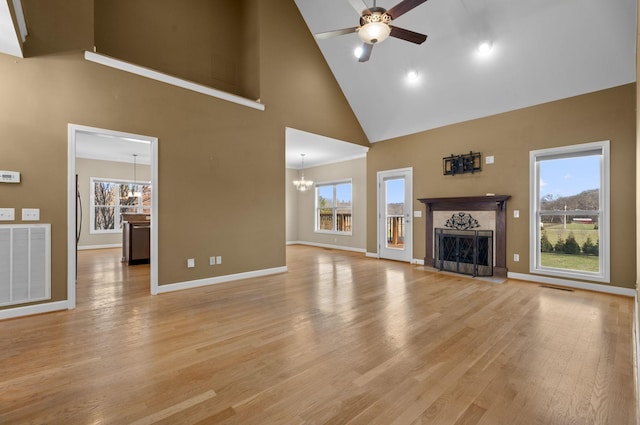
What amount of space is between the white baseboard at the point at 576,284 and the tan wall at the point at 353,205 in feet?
13.0

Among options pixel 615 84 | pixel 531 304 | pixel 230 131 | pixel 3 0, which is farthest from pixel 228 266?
pixel 615 84

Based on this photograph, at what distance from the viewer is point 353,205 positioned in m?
8.53

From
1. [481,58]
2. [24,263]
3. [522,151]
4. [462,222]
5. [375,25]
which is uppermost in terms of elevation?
[481,58]

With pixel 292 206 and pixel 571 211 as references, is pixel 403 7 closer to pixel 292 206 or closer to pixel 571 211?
pixel 571 211

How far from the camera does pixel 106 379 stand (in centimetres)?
196

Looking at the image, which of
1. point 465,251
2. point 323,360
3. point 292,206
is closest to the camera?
point 323,360

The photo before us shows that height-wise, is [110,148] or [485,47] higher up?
[485,47]

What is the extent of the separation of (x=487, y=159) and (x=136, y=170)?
971 centimetres

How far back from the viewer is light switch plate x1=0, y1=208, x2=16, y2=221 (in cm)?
302

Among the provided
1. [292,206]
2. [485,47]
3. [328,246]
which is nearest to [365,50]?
[485,47]

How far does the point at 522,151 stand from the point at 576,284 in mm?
2199

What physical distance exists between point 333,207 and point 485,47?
5776mm

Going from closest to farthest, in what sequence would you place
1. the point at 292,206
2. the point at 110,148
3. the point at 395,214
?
the point at 395,214 < the point at 110,148 < the point at 292,206

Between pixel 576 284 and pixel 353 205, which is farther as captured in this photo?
pixel 353 205
